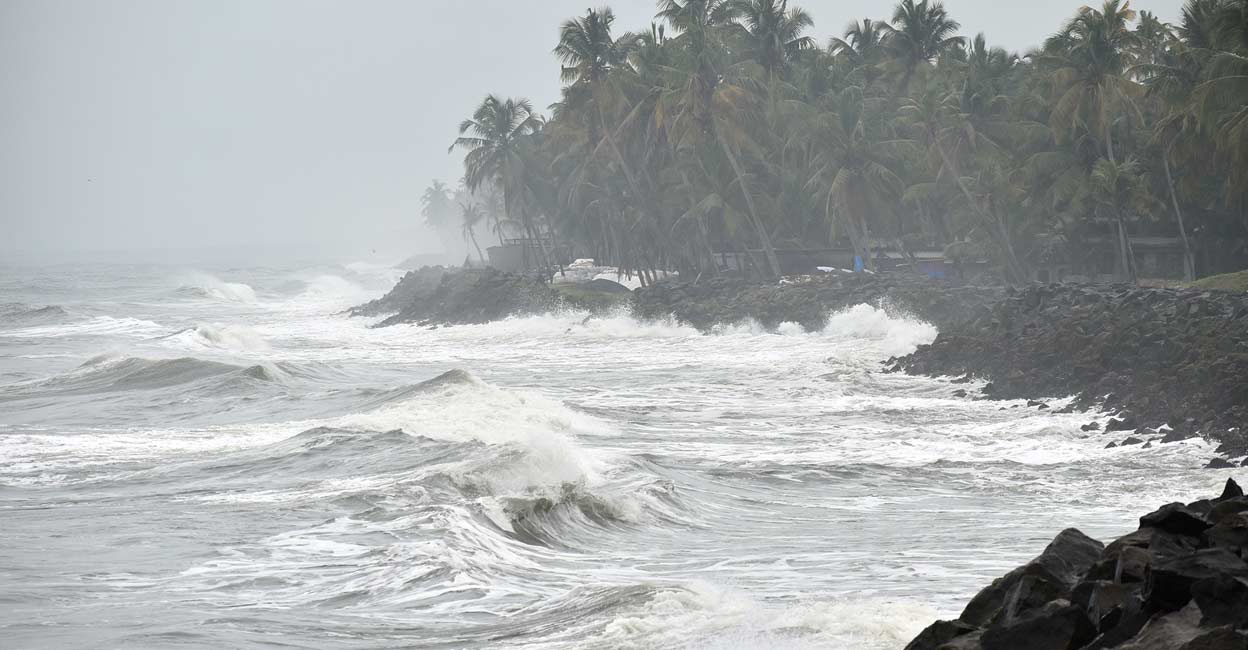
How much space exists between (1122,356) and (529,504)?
12.5 metres

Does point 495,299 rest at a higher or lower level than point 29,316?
lower

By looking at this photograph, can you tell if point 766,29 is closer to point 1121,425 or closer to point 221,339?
point 221,339

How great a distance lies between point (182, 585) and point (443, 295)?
43.2 meters

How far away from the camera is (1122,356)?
68.9 feet

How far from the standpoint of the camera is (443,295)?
5262 cm

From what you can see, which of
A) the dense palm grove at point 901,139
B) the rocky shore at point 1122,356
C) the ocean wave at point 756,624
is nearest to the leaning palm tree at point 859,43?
the dense palm grove at point 901,139

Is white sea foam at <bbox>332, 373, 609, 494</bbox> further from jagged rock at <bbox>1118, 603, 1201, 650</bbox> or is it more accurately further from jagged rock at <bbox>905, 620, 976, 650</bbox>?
jagged rock at <bbox>1118, 603, 1201, 650</bbox>

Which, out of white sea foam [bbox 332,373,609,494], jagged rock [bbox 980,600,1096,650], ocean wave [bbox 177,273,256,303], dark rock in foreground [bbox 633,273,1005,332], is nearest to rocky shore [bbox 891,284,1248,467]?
dark rock in foreground [bbox 633,273,1005,332]

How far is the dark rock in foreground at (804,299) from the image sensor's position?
32.6 meters

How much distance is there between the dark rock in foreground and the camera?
107 ft

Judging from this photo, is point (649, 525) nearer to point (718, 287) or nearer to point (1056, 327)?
point (1056, 327)

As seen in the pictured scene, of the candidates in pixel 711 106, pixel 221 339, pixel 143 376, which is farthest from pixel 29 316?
pixel 143 376

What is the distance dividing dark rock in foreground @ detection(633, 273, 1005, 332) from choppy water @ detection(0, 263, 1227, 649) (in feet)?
21.0

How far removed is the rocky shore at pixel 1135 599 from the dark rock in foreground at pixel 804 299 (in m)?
22.4
